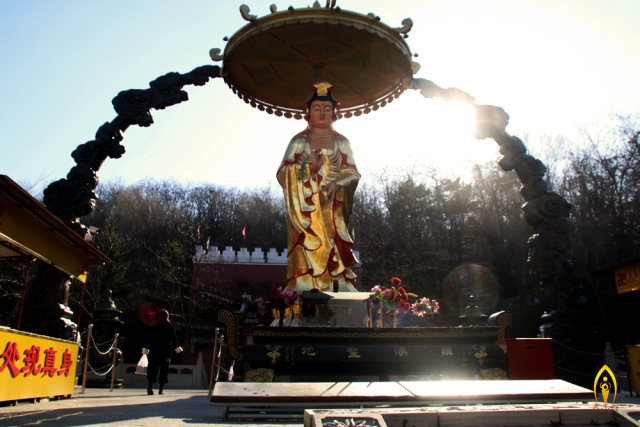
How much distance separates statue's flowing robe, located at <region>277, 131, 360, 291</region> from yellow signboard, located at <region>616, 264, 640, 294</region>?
4.08 metres

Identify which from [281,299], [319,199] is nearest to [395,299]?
[281,299]

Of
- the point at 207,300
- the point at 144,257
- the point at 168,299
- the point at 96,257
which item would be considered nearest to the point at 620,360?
the point at 96,257

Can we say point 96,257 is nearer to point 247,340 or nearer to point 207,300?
point 247,340

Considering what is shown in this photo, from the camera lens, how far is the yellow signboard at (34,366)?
4.36 metres

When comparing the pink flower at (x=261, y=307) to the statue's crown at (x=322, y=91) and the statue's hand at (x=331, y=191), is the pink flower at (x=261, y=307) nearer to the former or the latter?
the statue's hand at (x=331, y=191)

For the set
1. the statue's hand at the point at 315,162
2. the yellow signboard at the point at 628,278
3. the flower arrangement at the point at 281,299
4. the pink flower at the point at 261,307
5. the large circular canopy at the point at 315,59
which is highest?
the large circular canopy at the point at 315,59

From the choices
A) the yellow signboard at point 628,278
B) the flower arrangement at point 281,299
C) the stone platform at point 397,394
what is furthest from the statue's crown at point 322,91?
the stone platform at point 397,394

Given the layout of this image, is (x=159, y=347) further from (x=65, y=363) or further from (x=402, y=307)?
(x=402, y=307)

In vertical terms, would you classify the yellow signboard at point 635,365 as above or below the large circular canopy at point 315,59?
below

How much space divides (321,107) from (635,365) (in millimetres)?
6393

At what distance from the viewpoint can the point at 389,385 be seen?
3059 millimetres

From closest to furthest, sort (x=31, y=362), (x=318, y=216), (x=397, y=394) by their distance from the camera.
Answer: (x=397, y=394) → (x=31, y=362) → (x=318, y=216)

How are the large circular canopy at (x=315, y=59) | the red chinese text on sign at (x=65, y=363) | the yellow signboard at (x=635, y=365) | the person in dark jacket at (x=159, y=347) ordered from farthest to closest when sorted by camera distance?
1. the person in dark jacket at (x=159, y=347)
2. the large circular canopy at (x=315, y=59)
3. the yellow signboard at (x=635, y=365)
4. the red chinese text on sign at (x=65, y=363)

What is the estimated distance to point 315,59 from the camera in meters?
8.70
